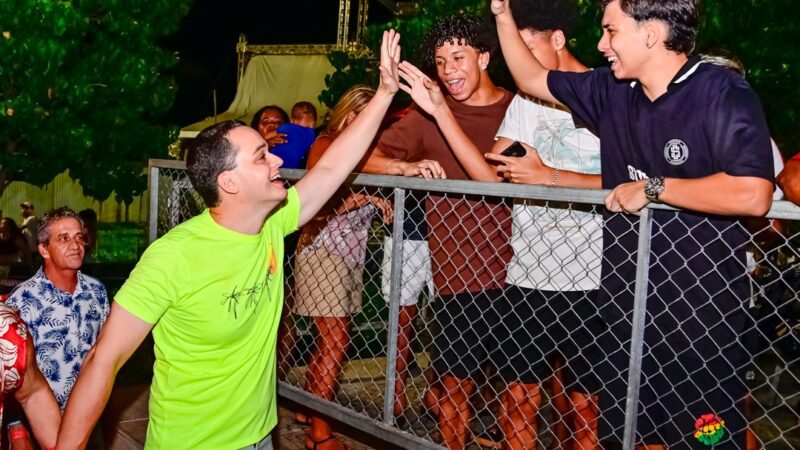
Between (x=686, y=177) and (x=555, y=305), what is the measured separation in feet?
3.33

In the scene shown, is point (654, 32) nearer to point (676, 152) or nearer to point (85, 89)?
point (676, 152)

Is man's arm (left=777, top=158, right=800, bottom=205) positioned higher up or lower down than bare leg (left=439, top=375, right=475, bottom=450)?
higher up

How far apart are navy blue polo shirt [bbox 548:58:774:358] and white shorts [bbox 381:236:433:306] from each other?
1554 millimetres

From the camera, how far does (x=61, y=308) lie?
423 centimetres

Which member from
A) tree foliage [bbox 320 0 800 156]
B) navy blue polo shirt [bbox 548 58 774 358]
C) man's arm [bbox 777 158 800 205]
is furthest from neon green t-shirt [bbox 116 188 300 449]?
tree foliage [bbox 320 0 800 156]

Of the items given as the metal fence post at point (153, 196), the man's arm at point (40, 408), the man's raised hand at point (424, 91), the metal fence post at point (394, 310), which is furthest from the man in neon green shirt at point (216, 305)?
the metal fence post at point (153, 196)

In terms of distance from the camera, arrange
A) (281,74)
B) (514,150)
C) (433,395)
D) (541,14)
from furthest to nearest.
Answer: (281,74) < (433,395) < (541,14) < (514,150)

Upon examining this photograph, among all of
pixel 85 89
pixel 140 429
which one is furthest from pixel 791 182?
pixel 85 89

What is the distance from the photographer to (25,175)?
501 inches

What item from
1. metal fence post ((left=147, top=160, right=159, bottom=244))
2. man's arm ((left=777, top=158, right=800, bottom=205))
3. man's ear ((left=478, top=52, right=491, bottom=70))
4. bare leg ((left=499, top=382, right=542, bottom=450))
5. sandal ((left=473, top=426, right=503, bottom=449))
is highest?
man's ear ((left=478, top=52, right=491, bottom=70))

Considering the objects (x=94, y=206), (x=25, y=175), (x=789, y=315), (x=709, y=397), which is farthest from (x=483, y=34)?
(x=94, y=206)

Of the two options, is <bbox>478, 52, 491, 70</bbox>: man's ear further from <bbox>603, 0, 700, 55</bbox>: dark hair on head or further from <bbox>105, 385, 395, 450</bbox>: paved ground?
<bbox>105, 385, 395, 450</bbox>: paved ground

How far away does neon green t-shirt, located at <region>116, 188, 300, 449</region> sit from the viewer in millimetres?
2621

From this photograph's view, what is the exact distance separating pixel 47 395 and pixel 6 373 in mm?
313
